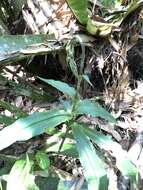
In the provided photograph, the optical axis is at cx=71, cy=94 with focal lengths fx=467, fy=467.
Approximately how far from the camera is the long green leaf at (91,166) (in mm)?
937

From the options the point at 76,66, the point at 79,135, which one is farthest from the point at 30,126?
the point at 76,66

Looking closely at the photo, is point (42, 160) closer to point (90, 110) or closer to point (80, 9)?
point (90, 110)

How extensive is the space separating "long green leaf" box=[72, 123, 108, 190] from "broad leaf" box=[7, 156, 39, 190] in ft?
0.48

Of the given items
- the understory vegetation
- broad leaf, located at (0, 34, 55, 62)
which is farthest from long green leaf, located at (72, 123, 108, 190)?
broad leaf, located at (0, 34, 55, 62)

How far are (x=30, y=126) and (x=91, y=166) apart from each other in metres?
0.15

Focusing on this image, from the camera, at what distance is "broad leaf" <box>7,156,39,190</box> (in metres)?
1.00

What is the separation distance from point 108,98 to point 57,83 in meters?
0.48

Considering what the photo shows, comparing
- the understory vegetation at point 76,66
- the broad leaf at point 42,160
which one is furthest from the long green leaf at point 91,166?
the understory vegetation at point 76,66

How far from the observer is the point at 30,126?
0.96 meters

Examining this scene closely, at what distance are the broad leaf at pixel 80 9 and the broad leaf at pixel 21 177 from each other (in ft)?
1.83

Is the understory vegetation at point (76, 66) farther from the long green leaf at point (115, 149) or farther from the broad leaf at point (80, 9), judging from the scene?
the long green leaf at point (115, 149)

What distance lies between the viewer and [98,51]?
1491 mm

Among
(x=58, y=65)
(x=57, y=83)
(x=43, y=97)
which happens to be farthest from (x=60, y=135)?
(x=58, y=65)

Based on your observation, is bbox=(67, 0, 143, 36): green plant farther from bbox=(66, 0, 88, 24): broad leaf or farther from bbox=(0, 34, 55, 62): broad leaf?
bbox=(0, 34, 55, 62): broad leaf
